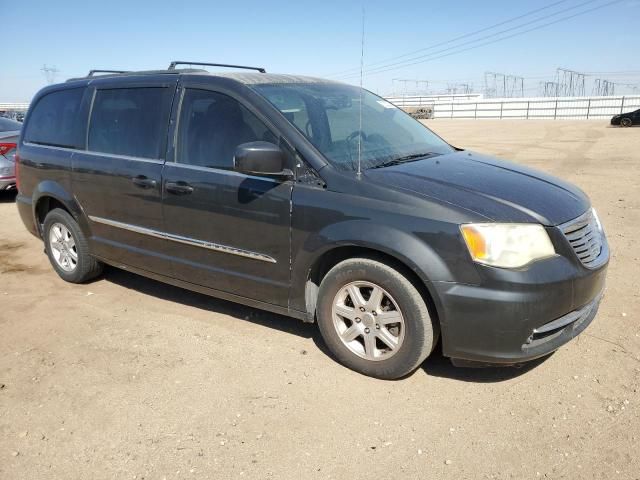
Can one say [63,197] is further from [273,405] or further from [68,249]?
[273,405]

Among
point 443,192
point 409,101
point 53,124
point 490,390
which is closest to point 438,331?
point 490,390

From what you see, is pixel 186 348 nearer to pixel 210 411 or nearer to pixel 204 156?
pixel 210 411

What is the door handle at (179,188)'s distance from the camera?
3734 mm

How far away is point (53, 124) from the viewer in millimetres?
4977

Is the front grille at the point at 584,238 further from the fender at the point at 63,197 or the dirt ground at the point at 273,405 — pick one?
the fender at the point at 63,197

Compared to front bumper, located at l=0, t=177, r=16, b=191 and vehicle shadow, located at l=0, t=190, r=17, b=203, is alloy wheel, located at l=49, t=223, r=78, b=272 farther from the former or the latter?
vehicle shadow, located at l=0, t=190, r=17, b=203

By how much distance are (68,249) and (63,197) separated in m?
0.54

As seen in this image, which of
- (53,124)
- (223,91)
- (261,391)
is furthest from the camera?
(53,124)

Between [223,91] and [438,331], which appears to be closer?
[438,331]

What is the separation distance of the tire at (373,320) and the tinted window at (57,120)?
286 centimetres

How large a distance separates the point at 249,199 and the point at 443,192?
1.24 meters

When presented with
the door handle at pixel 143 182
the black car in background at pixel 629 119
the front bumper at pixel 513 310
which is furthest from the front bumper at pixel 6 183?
the black car in background at pixel 629 119

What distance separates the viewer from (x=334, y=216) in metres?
3.12

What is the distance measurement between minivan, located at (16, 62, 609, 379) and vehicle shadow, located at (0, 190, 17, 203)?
6099mm
